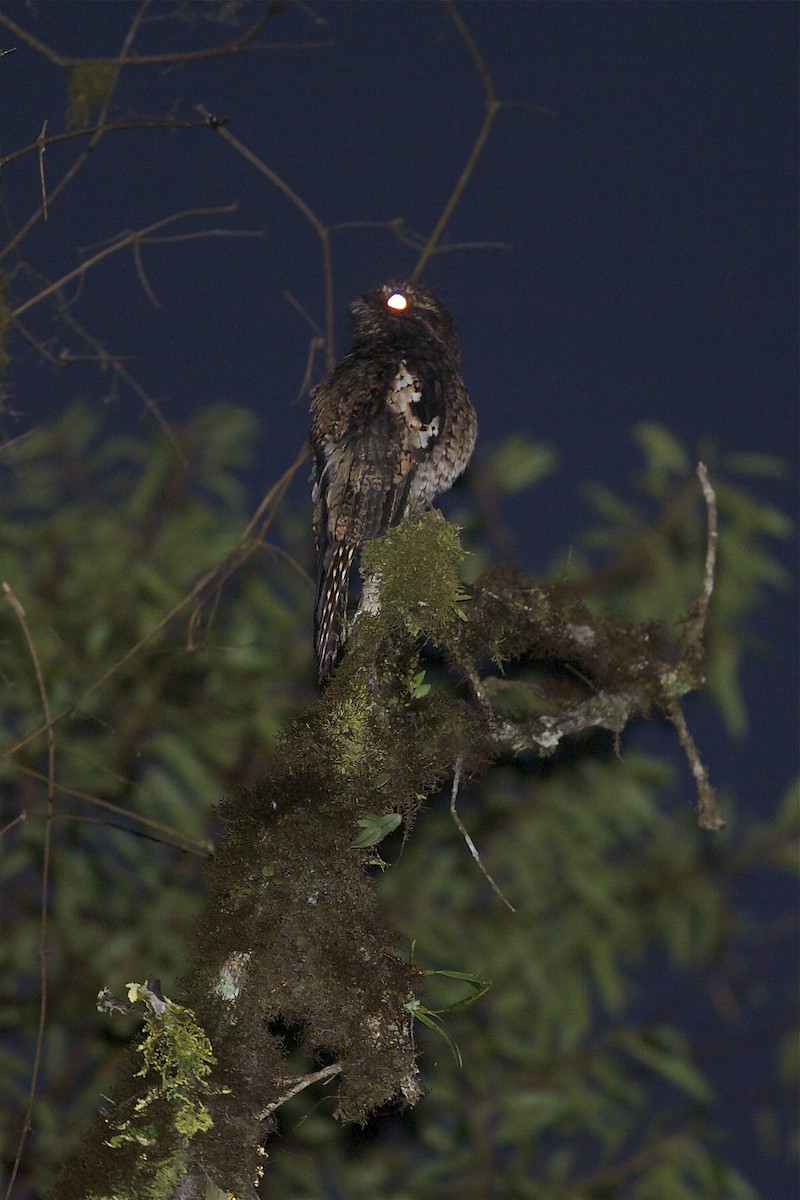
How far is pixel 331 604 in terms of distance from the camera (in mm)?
2699

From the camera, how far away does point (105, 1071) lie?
3.67 metres

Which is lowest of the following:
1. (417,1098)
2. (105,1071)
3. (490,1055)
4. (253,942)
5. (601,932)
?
(105,1071)

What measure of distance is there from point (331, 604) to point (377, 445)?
17.5 inches

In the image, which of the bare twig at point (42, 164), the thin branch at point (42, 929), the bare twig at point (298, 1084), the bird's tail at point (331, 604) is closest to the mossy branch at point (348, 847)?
the bare twig at point (298, 1084)

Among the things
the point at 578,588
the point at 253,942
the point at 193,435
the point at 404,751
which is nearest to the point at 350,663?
the point at 404,751

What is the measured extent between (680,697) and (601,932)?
1.58 metres

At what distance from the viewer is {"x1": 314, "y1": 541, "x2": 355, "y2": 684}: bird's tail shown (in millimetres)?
2609

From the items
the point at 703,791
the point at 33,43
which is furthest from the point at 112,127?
the point at 703,791

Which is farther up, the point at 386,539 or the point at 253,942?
the point at 386,539

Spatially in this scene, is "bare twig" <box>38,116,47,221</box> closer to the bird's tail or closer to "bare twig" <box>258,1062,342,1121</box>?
the bird's tail

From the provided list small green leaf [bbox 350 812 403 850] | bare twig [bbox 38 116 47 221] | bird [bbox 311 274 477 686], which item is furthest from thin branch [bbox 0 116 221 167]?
small green leaf [bbox 350 812 403 850]

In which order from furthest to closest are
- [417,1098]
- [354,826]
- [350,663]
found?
[350,663] < [354,826] < [417,1098]

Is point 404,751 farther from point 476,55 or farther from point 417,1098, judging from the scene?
point 476,55

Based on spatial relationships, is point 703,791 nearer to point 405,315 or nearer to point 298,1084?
point 298,1084
